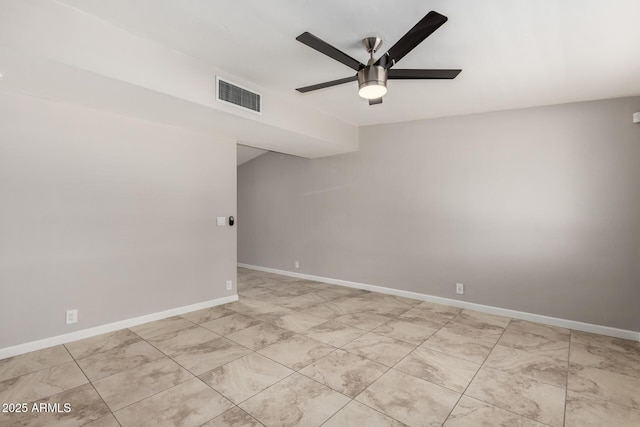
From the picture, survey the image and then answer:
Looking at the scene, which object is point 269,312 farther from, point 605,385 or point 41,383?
point 605,385

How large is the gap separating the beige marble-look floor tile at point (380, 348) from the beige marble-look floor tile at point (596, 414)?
46.8 inches

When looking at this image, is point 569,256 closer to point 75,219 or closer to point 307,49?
point 307,49

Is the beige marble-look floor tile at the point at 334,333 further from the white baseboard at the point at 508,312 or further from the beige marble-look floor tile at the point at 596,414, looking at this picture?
the beige marble-look floor tile at the point at 596,414

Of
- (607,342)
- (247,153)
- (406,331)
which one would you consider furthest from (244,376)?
(247,153)

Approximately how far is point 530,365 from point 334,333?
5.88ft

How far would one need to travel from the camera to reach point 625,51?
94.7 inches

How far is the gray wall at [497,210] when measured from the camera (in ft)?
10.8

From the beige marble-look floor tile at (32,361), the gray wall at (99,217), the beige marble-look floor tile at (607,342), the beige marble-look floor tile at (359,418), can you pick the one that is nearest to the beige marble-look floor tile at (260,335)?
the gray wall at (99,217)

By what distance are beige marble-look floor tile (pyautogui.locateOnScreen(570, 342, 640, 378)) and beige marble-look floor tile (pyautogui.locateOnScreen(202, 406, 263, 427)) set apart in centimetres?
280

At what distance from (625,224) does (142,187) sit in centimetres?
529

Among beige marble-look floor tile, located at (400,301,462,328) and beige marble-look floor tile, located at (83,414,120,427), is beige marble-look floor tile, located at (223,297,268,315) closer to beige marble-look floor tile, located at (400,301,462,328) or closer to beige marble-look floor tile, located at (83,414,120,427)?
beige marble-look floor tile, located at (400,301,462,328)

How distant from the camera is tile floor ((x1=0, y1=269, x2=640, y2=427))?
1979 millimetres

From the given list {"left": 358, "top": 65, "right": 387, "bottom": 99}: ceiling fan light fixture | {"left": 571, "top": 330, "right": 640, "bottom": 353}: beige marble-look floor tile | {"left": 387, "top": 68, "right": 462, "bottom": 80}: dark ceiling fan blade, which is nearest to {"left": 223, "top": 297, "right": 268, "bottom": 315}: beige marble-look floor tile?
{"left": 358, "top": 65, "right": 387, "bottom": 99}: ceiling fan light fixture

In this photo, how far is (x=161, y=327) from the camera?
3416 mm
